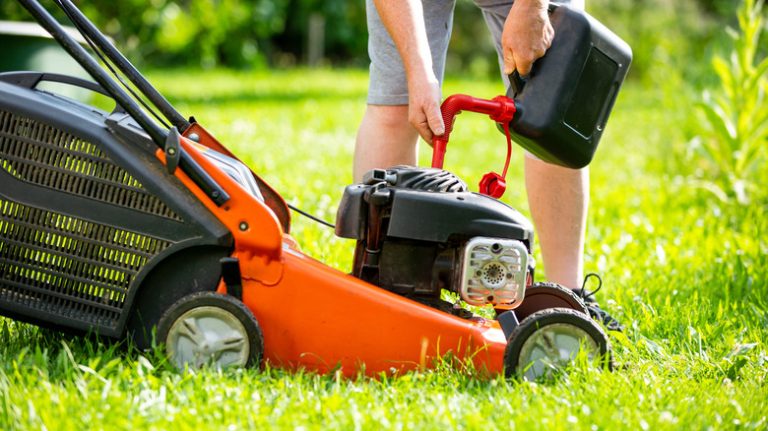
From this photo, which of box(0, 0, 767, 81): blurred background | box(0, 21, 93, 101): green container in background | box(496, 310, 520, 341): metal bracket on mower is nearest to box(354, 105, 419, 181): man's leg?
box(496, 310, 520, 341): metal bracket on mower

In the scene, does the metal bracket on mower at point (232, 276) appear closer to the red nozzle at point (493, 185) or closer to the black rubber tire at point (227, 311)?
the black rubber tire at point (227, 311)

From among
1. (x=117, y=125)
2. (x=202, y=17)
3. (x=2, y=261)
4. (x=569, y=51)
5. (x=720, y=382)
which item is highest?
(x=202, y=17)

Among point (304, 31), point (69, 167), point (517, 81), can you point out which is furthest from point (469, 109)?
point (304, 31)

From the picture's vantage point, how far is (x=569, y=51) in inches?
89.9

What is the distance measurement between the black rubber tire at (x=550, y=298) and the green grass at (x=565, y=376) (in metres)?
0.16

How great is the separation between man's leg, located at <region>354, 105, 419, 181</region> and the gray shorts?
29mm

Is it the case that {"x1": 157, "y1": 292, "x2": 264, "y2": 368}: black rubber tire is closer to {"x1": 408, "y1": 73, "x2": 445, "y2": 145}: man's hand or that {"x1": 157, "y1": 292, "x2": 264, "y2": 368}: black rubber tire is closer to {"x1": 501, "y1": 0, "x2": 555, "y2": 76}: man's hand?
{"x1": 408, "y1": 73, "x2": 445, "y2": 145}: man's hand

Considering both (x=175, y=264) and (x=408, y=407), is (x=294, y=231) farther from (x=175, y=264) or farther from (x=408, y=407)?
(x=408, y=407)

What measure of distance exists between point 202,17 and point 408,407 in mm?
11932

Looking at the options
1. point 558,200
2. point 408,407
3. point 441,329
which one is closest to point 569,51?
point 558,200

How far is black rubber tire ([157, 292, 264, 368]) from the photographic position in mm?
1962

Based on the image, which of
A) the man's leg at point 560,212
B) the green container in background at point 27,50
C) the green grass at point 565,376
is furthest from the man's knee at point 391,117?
the green container in background at point 27,50

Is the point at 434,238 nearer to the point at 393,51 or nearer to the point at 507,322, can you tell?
the point at 507,322

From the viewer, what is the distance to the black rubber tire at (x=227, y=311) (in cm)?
196
